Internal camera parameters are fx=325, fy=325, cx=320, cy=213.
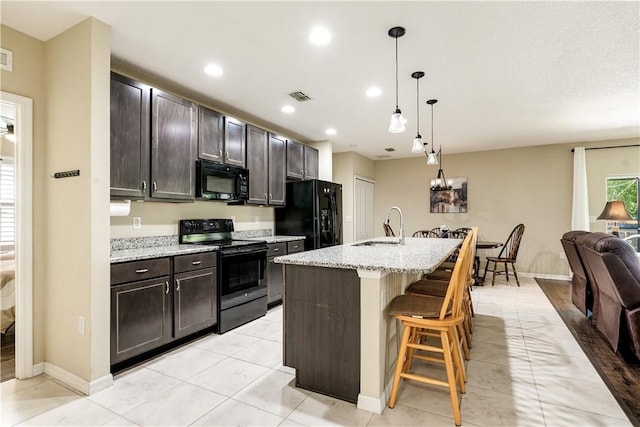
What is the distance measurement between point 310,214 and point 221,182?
4.86 feet

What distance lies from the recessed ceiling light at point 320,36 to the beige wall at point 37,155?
6.82 ft

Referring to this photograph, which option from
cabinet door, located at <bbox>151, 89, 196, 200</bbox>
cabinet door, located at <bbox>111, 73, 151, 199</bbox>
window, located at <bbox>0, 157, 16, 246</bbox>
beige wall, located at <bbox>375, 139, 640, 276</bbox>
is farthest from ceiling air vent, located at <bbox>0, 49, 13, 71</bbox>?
beige wall, located at <bbox>375, 139, 640, 276</bbox>

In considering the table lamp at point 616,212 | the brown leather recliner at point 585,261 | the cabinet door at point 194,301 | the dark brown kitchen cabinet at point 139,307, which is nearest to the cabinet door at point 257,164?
the cabinet door at point 194,301

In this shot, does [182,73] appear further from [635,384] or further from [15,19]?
[635,384]

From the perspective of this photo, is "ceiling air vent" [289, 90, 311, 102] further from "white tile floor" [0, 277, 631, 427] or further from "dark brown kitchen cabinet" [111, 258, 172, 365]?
"white tile floor" [0, 277, 631, 427]

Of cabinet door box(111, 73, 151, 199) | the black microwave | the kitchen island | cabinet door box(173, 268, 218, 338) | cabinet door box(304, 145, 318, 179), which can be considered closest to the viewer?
the kitchen island

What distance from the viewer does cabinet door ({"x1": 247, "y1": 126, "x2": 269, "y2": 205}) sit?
4.12 metres

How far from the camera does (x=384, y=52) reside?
2684 millimetres

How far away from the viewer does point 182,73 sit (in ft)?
10.2

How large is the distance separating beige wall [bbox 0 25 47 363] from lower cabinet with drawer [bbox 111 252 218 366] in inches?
24.3

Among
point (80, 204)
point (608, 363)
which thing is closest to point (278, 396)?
point (80, 204)

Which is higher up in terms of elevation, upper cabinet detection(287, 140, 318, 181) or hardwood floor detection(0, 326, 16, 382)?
upper cabinet detection(287, 140, 318, 181)

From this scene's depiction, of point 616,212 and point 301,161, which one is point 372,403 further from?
point 616,212

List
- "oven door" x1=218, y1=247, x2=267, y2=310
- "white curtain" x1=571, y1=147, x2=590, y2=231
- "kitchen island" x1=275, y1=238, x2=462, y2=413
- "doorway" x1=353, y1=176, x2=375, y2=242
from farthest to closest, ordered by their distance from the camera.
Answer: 1. "doorway" x1=353, y1=176, x2=375, y2=242
2. "white curtain" x1=571, y1=147, x2=590, y2=231
3. "oven door" x1=218, y1=247, x2=267, y2=310
4. "kitchen island" x1=275, y1=238, x2=462, y2=413
